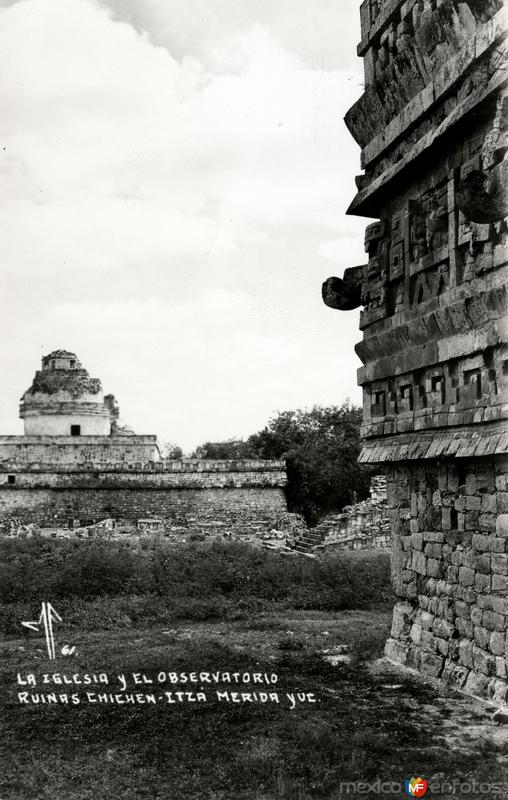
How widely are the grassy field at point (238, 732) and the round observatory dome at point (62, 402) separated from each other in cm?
2387

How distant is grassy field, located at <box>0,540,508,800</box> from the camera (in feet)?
15.7

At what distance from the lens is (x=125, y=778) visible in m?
4.92

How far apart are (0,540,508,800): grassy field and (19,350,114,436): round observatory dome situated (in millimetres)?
23875

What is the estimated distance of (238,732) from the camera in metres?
5.68

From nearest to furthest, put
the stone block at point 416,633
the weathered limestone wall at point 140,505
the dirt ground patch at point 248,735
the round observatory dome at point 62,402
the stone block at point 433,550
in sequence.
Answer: the dirt ground patch at point 248,735
the stone block at point 433,550
the stone block at point 416,633
the weathered limestone wall at point 140,505
the round observatory dome at point 62,402

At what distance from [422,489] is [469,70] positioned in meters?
3.80

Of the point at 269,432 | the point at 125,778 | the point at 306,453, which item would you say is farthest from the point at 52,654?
the point at 269,432

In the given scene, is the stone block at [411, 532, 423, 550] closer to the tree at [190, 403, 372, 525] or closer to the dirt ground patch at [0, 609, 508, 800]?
the dirt ground patch at [0, 609, 508, 800]

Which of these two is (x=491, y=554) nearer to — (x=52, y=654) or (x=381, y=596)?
(x=52, y=654)

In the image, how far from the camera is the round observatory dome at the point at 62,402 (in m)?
32.1

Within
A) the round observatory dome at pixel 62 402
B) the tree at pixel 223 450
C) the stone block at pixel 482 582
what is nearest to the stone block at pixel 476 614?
the stone block at pixel 482 582

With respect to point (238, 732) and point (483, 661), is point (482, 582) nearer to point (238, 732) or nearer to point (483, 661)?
point (483, 661)

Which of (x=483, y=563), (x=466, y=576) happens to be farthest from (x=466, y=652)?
(x=483, y=563)

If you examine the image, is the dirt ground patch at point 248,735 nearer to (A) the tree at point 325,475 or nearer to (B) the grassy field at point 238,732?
(B) the grassy field at point 238,732
